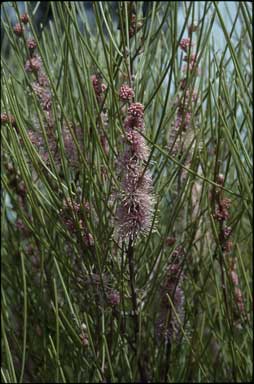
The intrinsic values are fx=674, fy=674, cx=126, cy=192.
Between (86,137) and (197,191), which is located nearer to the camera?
(86,137)

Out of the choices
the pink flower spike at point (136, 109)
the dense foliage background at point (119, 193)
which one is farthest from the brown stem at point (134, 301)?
the pink flower spike at point (136, 109)

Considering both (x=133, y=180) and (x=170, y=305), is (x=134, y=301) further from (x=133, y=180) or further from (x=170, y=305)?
(x=133, y=180)

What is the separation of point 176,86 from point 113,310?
0.32m

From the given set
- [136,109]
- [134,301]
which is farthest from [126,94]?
[134,301]

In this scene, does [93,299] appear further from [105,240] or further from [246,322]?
[246,322]

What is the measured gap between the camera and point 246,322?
2.91 feet

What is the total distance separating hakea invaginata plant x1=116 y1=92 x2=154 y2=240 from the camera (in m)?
0.64

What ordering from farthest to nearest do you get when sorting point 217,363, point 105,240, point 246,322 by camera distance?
1. point 217,363
2. point 246,322
3. point 105,240

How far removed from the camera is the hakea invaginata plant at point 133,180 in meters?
0.64

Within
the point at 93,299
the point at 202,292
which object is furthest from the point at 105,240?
Answer: the point at 202,292

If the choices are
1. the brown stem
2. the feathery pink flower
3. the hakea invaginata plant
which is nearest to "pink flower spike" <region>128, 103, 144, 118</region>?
the hakea invaginata plant

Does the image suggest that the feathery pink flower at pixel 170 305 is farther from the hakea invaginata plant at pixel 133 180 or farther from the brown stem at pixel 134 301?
the hakea invaginata plant at pixel 133 180

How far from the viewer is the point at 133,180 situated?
657 millimetres

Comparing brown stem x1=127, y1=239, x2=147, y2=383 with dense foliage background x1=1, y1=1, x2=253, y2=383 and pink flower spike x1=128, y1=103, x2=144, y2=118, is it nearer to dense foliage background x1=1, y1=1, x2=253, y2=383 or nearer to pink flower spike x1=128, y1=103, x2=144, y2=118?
dense foliage background x1=1, y1=1, x2=253, y2=383
